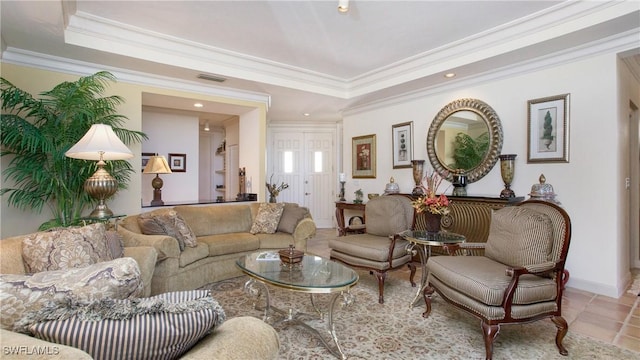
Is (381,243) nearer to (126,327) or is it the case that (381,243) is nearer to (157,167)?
(126,327)

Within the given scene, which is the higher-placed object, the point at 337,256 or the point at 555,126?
the point at 555,126

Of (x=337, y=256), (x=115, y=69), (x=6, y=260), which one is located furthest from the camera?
(x=115, y=69)

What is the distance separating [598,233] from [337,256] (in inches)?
109

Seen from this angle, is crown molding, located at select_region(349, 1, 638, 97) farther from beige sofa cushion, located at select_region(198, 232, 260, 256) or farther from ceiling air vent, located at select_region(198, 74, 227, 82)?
beige sofa cushion, located at select_region(198, 232, 260, 256)

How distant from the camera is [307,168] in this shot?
7699 millimetres

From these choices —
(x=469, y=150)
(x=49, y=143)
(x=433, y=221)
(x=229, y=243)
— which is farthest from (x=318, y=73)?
(x=49, y=143)

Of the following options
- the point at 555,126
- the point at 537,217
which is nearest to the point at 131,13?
the point at 537,217

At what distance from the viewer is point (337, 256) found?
138 inches

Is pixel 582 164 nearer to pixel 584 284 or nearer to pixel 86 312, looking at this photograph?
pixel 584 284

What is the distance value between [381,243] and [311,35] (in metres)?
2.49

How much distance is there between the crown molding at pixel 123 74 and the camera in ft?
11.2

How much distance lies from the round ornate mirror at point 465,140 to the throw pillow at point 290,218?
2.12 m

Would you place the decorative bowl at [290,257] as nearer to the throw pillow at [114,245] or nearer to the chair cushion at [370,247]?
the chair cushion at [370,247]

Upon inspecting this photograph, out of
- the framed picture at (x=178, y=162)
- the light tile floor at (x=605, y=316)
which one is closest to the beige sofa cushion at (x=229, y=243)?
the framed picture at (x=178, y=162)
